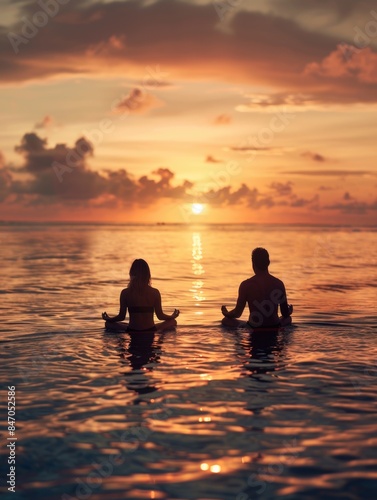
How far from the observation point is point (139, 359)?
1179 centimetres

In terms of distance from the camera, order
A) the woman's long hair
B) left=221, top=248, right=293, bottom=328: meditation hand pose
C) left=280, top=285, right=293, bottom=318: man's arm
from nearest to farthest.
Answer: the woman's long hair → left=221, top=248, right=293, bottom=328: meditation hand pose → left=280, top=285, right=293, bottom=318: man's arm

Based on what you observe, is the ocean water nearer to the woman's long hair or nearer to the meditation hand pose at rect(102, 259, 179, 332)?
the meditation hand pose at rect(102, 259, 179, 332)

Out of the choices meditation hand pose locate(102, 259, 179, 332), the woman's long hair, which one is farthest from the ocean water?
the woman's long hair

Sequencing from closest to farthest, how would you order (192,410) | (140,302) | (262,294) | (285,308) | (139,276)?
(192,410) < (139,276) < (140,302) < (262,294) < (285,308)

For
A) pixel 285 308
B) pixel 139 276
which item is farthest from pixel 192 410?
pixel 285 308

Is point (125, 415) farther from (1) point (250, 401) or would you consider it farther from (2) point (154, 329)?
(2) point (154, 329)

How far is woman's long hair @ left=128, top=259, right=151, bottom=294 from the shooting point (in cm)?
1370

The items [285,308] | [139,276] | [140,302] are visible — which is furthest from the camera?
[285,308]

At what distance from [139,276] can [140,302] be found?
2.23 feet

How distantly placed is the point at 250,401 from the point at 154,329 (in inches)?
235

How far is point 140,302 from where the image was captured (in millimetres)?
14180

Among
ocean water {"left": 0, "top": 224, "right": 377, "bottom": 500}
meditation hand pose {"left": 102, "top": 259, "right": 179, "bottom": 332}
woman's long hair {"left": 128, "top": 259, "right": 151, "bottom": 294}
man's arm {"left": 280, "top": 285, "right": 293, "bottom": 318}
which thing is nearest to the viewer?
ocean water {"left": 0, "top": 224, "right": 377, "bottom": 500}

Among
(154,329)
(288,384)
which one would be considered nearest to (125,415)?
(288,384)

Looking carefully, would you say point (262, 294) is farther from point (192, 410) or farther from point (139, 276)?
point (192, 410)
